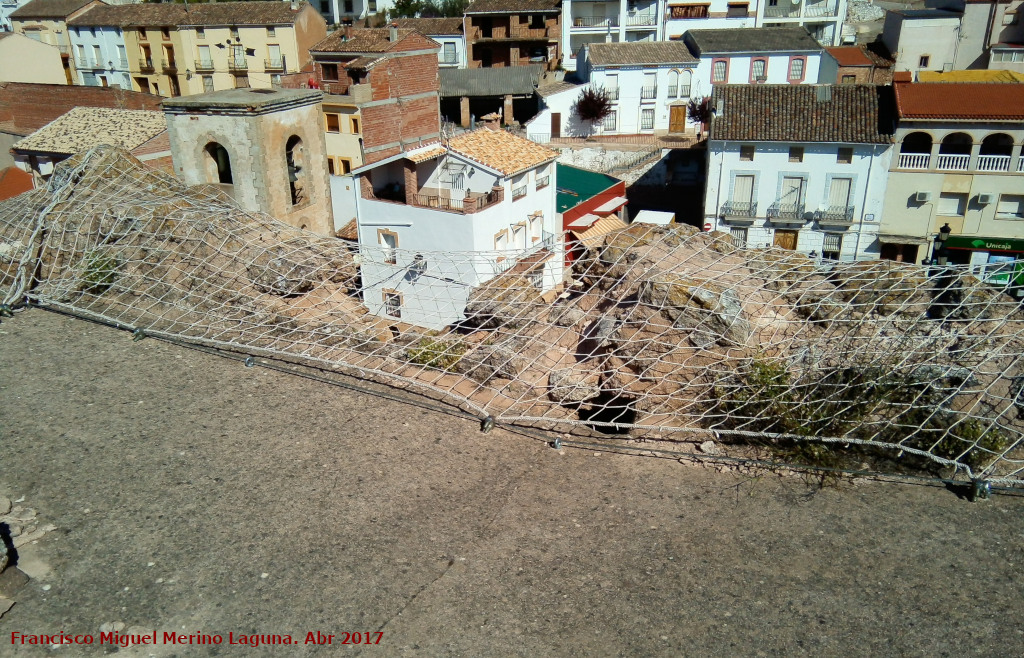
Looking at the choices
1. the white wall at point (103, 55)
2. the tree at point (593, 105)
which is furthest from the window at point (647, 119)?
the white wall at point (103, 55)

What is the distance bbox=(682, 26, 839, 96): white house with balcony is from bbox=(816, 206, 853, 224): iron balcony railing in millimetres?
10133

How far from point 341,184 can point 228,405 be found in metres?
17.3

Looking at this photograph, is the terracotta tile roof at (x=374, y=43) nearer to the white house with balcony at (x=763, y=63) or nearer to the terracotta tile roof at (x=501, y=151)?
the terracotta tile roof at (x=501, y=151)

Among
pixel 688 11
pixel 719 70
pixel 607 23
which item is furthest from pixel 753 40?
pixel 607 23

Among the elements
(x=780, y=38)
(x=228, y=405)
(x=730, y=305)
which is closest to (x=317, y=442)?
(x=228, y=405)

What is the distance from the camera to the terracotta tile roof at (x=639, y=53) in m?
31.1

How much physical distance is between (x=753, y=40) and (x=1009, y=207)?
13.8 metres

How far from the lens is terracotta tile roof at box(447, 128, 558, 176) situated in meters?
18.2

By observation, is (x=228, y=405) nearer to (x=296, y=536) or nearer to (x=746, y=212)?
(x=296, y=536)

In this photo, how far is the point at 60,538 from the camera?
3.84m

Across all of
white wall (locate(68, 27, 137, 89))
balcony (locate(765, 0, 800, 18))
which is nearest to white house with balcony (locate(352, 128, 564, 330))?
balcony (locate(765, 0, 800, 18))

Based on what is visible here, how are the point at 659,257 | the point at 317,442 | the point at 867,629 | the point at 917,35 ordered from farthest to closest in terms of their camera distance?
1. the point at 917,35
2. the point at 659,257
3. the point at 317,442
4. the point at 867,629

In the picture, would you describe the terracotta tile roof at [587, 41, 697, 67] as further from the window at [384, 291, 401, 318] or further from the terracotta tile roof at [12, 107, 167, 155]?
the window at [384, 291, 401, 318]

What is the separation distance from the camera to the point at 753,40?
31828 millimetres
